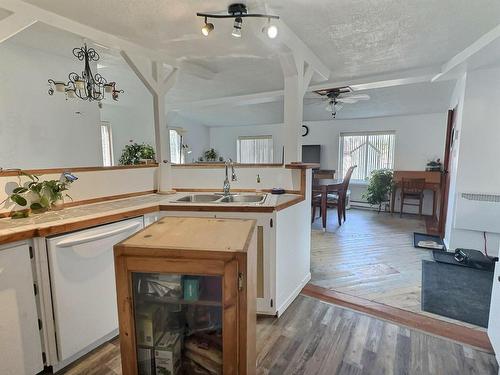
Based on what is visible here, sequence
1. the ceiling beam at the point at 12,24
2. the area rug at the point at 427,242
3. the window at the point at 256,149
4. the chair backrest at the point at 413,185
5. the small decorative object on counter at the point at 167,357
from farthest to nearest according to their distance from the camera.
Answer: the window at the point at 256,149 → the chair backrest at the point at 413,185 → the area rug at the point at 427,242 → the ceiling beam at the point at 12,24 → the small decorative object on counter at the point at 167,357

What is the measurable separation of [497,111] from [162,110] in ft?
12.3

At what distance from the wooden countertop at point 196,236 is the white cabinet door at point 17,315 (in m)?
0.83

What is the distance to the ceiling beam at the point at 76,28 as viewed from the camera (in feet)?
6.10

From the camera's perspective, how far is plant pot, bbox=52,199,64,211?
191cm

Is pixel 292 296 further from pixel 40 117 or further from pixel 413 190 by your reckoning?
pixel 413 190

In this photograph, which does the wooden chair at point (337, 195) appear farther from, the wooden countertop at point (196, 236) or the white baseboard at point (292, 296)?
the wooden countertop at point (196, 236)

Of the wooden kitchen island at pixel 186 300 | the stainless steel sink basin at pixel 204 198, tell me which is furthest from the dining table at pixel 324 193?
the wooden kitchen island at pixel 186 300

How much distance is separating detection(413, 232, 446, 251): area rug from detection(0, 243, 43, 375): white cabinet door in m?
4.10

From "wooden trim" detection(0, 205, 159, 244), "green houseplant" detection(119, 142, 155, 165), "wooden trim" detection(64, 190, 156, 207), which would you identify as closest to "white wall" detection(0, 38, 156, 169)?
"green houseplant" detection(119, 142, 155, 165)

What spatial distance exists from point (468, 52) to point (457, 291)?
7.95 feet

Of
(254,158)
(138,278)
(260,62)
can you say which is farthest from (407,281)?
(254,158)

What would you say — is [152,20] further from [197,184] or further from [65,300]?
[65,300]

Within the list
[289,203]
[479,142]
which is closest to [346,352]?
[289,203]

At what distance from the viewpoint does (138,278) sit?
0.92 meters
